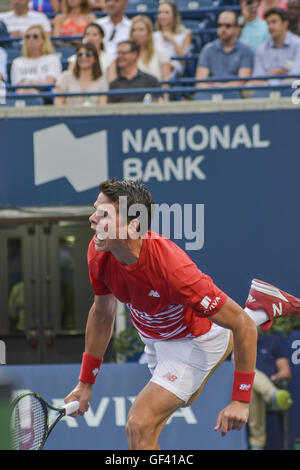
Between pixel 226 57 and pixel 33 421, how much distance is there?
16.4 ft

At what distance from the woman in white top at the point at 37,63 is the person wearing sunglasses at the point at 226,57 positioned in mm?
1519

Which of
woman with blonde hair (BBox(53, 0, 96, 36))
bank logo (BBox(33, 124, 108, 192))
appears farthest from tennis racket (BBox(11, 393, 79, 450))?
woman with blonde hair (BBox(53, 0, 96, 36))

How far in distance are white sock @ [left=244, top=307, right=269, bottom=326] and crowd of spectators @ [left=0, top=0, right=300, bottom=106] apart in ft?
10.8

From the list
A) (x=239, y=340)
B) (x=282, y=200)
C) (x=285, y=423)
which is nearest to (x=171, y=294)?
(x=239, y=340)

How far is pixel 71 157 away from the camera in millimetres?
8125

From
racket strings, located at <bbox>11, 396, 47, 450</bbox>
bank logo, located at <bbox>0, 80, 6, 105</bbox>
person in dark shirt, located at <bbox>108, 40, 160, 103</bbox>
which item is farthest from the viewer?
bank logo, located at <bbox>0, 80, 6, 105</bbox>

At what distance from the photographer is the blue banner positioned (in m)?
6.67

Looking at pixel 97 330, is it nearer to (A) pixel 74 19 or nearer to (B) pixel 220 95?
(B) pixel 220 95

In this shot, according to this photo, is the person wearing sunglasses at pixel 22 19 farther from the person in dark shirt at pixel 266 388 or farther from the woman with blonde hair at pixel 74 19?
the person in dark shirt at pixel 266 388

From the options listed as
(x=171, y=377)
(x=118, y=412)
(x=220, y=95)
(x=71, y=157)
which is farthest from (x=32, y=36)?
(x=171, y=377)

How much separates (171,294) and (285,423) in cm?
351

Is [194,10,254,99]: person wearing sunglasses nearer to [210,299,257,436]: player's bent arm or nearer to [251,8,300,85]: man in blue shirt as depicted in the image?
[251,8,300,85]: man in blue shirt

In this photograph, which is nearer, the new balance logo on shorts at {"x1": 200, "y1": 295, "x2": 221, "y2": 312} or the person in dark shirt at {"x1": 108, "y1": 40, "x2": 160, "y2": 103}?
the new balance logo on shorts at {"x1": 200, "y1": 295, "x2": 221, "y2": 312}

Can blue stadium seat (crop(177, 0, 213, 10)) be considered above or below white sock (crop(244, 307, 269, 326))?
above
